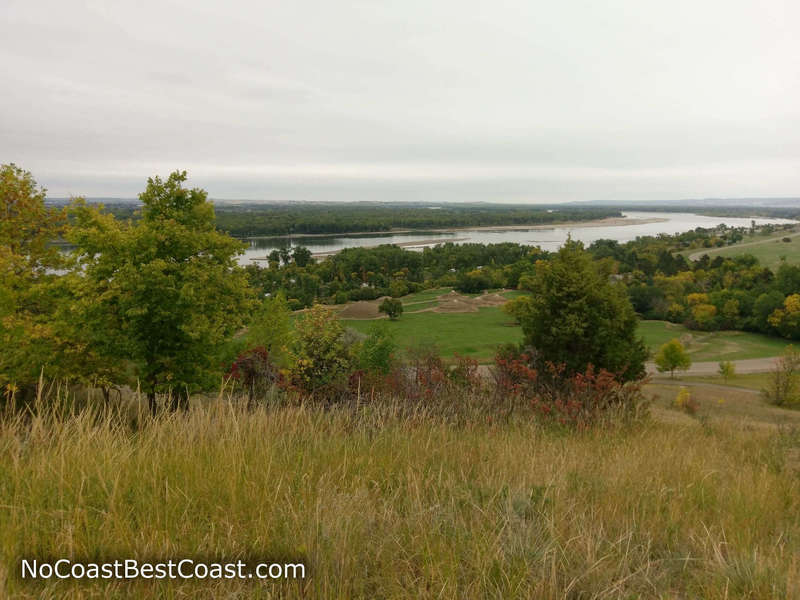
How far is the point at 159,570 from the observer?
7.54ft

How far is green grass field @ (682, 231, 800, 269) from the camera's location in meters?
103

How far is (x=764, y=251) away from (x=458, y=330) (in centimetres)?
10123

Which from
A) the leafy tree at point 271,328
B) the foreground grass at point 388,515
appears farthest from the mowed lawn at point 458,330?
the foreground grass at point 388,515

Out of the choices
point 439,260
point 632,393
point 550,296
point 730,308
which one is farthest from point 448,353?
point 439,260

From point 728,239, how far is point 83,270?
538ft

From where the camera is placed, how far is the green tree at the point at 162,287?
49.4 feet

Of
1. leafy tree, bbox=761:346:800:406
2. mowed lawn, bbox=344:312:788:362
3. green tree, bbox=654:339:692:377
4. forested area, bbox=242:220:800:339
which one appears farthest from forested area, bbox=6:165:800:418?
forested area, bbox=242:220:800:339

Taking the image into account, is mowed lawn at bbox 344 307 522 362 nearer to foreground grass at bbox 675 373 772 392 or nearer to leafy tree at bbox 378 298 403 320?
leafy tree at bbox 378 298 403 320

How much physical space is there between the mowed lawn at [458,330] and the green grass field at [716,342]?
604 inches

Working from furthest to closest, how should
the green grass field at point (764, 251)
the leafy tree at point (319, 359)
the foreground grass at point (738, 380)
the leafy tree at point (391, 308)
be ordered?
the green grass field at point (764, 251)
the leafy tree at point (391, 308)
the foreground grass at point (738, 380)
the leafy tree at point (319, 359)

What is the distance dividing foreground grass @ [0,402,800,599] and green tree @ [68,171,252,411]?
1195 cm

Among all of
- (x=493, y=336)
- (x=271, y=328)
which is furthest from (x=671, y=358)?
(x=271, y=328)

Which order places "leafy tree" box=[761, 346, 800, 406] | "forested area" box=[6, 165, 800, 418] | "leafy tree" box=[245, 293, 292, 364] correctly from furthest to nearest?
"leafy tree" box=[761, 346, 800, 406], "leafy tree" box=[245, 293, 292, 364], "forested area" box=[6, 165, 800, 418]

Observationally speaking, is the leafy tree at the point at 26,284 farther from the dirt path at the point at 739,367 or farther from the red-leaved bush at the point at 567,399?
the dirt path at the point at 739,367
